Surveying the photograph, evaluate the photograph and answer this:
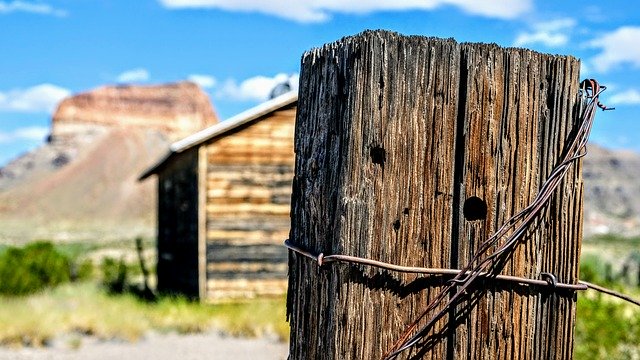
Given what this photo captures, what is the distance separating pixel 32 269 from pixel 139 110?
4108 inches

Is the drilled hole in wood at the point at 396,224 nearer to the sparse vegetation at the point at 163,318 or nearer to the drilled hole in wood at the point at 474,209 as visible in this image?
the drilled hole in wood at the point at 474,209

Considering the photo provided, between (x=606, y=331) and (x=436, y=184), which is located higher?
(x=436, y=184)

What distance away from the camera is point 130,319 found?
39.4 feet

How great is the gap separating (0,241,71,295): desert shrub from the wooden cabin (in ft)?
13.5

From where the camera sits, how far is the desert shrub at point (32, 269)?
1477 centimetres

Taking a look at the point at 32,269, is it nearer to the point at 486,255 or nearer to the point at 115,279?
the point at 115,279

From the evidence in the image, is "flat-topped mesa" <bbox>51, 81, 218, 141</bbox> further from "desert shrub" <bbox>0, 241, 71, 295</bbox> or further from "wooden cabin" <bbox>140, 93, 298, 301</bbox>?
"wooden cabin" <bbox>140, 93, 298, 301</bbox>

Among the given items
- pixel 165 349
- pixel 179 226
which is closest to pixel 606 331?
pixel 165 349

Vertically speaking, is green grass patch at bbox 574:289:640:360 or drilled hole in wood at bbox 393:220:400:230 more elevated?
drilled hole in wood at bbox 393:220:400:230

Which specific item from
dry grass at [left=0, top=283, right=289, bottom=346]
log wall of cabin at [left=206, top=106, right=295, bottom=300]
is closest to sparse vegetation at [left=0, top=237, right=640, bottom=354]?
dry grass at [left=0, top=283, right=289, bottom=346]

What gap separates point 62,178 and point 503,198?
337 ft

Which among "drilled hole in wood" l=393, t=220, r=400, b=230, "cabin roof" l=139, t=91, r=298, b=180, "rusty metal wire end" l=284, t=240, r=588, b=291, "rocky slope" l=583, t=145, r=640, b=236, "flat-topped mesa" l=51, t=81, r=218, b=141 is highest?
"flat-topped mesa" l=51, t=81, r=218, b=141

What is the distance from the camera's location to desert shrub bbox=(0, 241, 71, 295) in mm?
14773

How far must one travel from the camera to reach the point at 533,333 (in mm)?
1896
